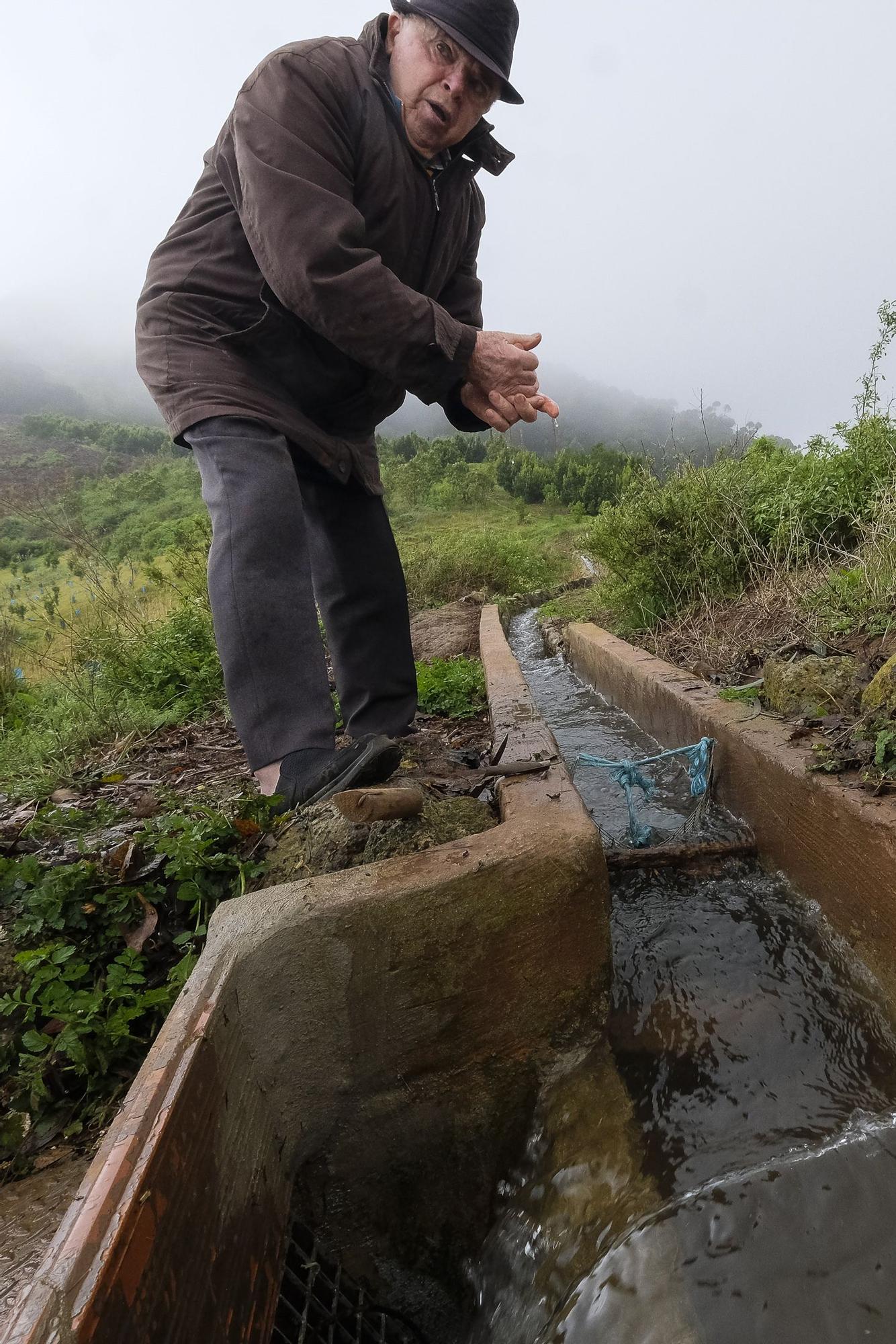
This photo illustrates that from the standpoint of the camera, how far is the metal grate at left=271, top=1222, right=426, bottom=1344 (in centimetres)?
95

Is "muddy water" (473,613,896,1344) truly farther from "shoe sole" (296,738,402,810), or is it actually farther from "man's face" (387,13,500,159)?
"man's face" (387,13,500,159)

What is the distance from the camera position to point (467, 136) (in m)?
1.98

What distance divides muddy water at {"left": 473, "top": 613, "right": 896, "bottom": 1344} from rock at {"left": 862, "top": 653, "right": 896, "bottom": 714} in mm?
536

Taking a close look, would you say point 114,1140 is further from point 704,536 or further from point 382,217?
point 704,536

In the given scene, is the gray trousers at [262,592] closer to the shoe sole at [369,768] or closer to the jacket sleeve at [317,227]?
the shoe sole at [369,768]

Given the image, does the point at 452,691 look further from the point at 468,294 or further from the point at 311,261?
the point at 311,261

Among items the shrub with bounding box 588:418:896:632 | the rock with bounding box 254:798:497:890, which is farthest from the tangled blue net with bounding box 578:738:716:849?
the shrub with bounding box 588:418:896:632

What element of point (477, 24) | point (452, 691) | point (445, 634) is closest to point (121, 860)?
point (452, 691)

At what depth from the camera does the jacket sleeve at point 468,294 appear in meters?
2.27

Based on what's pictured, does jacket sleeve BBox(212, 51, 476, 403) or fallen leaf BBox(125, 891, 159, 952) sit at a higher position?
jacket sleeve BBox(212, 51, 476, 403)

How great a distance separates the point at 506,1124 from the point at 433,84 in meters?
2.49

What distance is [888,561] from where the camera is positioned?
109 inches

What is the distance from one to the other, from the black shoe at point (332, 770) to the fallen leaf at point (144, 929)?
0.35 meters

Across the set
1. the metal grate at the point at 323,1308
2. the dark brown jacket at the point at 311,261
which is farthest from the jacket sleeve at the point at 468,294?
the metal grate at the point at 323,1308
